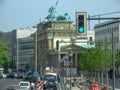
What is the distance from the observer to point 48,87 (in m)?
66.3

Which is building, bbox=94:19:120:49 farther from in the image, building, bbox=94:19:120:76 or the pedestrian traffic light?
the pedestrian traffic light

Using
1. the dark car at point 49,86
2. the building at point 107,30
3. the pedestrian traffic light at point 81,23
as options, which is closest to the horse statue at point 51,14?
the building at point 107,30

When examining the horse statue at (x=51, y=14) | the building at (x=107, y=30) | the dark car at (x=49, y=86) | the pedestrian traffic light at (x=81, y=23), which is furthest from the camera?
the horse statue at (x=51, y=14)

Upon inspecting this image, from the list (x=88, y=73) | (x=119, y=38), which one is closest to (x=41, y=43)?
(x=119, y=38)

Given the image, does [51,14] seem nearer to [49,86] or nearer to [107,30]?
[107,30]

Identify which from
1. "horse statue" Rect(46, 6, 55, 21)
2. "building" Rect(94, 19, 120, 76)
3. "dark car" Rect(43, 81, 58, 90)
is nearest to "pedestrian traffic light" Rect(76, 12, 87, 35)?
"dark car" Rect(43, 81, 58, 90)

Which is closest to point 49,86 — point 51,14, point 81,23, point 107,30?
point 81,23

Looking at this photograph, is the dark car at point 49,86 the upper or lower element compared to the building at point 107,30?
lower

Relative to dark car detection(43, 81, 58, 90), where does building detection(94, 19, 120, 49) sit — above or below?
above

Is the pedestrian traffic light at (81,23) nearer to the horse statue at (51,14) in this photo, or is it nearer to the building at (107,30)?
the building at (107,30)

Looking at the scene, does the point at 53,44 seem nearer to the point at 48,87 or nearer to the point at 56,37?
the point at 56,37

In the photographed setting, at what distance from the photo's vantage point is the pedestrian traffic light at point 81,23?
105ft

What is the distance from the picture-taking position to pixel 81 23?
105ft

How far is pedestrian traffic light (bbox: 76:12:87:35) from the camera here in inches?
1254
